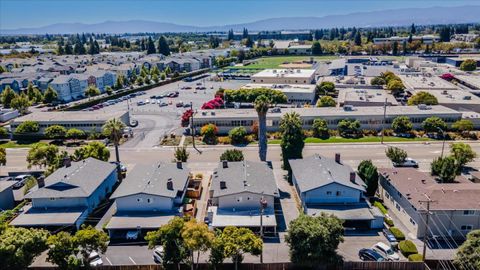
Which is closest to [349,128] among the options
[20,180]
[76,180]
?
[76,180]

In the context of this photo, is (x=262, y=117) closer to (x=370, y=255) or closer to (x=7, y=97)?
(x=370, y=255)

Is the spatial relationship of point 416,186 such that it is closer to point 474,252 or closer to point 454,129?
point 474,252

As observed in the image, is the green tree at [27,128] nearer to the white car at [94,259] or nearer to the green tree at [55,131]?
the green tree at [55,131]

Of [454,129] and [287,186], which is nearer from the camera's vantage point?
[287,186]

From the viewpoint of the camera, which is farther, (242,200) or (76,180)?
(76,180)

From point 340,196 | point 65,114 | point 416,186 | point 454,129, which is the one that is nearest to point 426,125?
point 454,129

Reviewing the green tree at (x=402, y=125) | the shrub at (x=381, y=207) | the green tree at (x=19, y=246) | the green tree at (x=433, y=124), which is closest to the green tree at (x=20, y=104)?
the green tree at (x=19, y=246)
